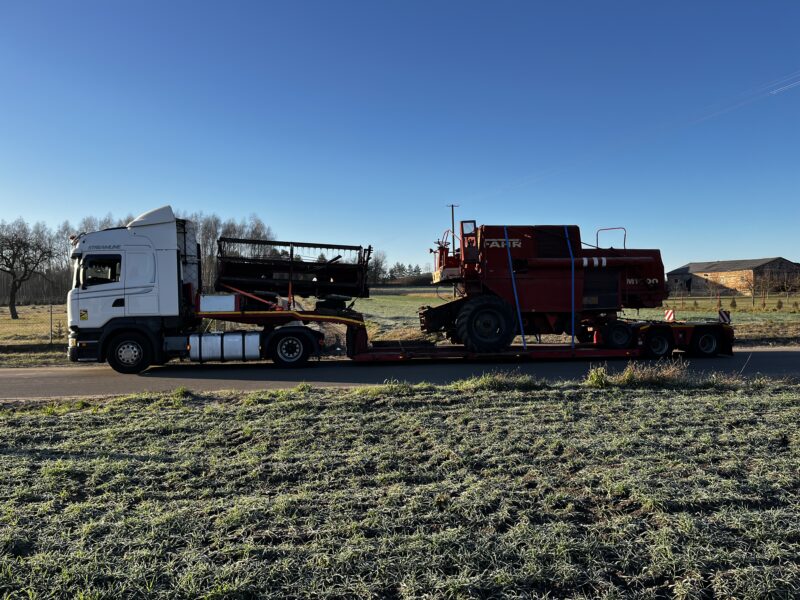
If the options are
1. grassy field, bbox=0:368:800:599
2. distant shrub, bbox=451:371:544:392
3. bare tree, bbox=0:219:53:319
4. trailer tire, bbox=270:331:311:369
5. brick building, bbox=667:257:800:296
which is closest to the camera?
grassy field, bbox=0:368:800:599

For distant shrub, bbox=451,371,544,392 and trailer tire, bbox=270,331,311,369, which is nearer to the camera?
distant shrub, bbox=451,371,544,392

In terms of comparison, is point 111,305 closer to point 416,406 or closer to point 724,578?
point 416,406

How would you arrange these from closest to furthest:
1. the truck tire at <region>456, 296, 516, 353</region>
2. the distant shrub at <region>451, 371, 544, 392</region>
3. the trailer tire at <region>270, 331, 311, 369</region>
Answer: the distant shrub at <region>451, 371, 544, 392</region> → the trailer tire at <region>270, 331, 311, 369</region> → the truck tire at <region>456, 296, 516, 353</region>

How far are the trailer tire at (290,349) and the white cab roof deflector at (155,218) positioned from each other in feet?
12.6

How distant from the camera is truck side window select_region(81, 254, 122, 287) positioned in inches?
480

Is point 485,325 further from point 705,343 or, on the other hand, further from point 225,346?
point 225,346

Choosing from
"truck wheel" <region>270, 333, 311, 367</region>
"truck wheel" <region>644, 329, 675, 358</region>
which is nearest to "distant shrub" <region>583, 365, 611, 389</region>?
"truck wheel" <region>644, 329, 675, 358</region>

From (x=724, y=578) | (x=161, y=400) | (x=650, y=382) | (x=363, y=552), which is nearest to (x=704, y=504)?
(x=724, y=578)

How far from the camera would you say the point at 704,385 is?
810 centimetres

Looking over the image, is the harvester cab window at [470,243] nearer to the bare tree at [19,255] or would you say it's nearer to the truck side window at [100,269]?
the truck side window at [100,269]

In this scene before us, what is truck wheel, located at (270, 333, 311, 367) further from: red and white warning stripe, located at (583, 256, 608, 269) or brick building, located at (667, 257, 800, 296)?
brick building, located at (667, 257, 800, 296)

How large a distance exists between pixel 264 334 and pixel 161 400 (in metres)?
5.36

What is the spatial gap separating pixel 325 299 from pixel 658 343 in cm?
884

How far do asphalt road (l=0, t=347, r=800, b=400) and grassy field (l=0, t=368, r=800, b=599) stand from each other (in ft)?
12.1
